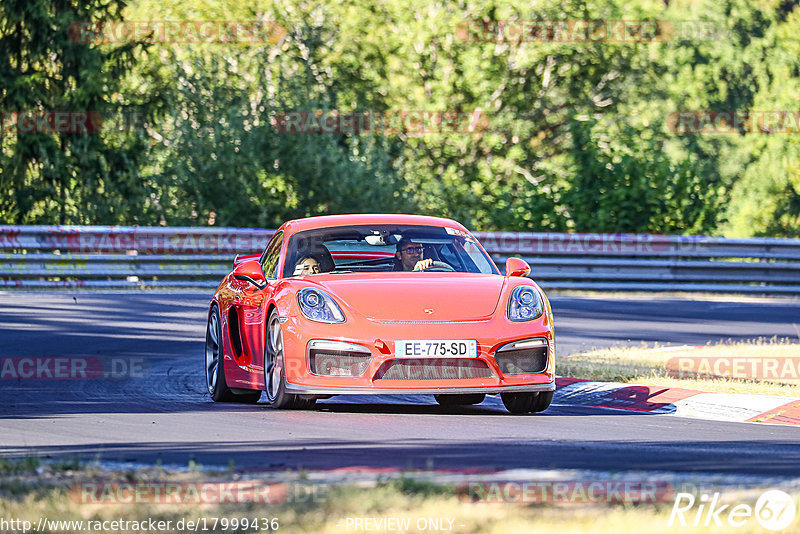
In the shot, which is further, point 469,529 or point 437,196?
point 437,196

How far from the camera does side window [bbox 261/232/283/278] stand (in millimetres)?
10299

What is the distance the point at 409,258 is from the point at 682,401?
2173 millimetres

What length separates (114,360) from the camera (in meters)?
12.7

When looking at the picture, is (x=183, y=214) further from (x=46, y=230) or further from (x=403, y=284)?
(x=403, y=284)

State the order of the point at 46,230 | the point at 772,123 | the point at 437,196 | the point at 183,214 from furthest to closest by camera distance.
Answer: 1. the point at 772,123
2. the point at 437,196
3. the point at 183,214
4. the point at 46,230

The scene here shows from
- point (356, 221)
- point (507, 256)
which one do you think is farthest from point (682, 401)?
point (507, 256)

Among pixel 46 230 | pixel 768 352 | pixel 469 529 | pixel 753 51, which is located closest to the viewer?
pixel 469 529

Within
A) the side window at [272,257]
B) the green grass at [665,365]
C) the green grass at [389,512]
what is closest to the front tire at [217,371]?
the side window at [272,257]

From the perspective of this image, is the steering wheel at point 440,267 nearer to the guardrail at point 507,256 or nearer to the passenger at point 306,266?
the passenger at point 306,266

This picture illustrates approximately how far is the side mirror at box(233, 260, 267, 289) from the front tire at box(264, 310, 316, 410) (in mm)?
479

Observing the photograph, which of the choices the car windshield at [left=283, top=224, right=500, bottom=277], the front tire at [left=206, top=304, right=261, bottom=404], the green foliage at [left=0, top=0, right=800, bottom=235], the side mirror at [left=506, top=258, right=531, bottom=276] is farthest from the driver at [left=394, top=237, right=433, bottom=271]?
the green foliage at [left=0, top=0, right=800, bottom=235]

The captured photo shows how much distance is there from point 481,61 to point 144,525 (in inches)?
1371

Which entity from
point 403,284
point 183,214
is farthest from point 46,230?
point 403,284

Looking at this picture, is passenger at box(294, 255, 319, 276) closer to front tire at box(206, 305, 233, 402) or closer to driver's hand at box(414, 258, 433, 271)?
driver's hand at box(414, 258, 433, 271)
